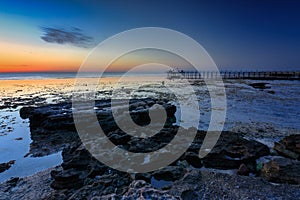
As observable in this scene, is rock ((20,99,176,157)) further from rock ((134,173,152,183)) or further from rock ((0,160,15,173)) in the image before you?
rock ((134,173,152,183))

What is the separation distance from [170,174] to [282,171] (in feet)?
11.7

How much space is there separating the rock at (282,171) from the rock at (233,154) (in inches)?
31.0

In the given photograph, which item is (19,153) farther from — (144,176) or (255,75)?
(255,75)

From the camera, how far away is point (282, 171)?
18.6 ft

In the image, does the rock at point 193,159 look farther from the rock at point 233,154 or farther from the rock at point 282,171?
the rock at point 282,171

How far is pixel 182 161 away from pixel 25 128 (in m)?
11.1

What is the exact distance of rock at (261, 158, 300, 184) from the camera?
18.0ft

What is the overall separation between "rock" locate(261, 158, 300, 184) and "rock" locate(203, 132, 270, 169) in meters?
0.79

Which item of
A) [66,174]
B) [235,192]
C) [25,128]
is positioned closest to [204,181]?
[235,192]

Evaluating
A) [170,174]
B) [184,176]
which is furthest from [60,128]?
[184,176]

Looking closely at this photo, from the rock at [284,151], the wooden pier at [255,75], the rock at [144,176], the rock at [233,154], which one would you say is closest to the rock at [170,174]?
the rock at [144,176]

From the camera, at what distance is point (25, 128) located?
12242mm

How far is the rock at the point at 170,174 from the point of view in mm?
5992

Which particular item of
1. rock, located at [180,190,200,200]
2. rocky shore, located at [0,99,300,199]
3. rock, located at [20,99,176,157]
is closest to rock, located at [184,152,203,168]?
rocky shore, located at [0,99,300,199]
